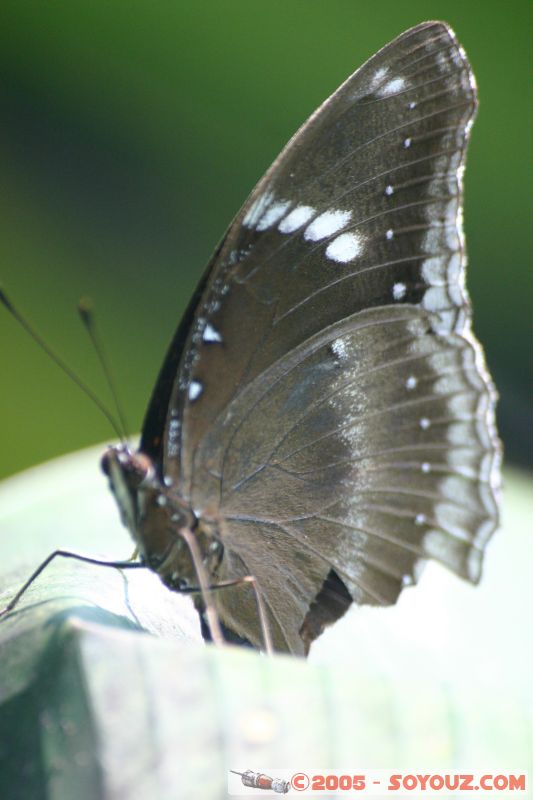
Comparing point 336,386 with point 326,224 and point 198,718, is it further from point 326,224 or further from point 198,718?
point 198,718

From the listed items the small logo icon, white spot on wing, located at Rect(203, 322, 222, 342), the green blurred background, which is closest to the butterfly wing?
white spot on wing, located at Rect(203, 322, 222, 342)

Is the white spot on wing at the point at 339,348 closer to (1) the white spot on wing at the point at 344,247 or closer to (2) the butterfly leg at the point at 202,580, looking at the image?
(1) the white spot on wing at the point at 344,247

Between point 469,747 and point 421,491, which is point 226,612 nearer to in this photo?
point 421,491

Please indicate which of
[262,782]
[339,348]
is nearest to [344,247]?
[339,348]

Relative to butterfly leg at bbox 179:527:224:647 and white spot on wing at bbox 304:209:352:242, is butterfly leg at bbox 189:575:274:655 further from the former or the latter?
white spot on wing at bbox 304:209:352:242

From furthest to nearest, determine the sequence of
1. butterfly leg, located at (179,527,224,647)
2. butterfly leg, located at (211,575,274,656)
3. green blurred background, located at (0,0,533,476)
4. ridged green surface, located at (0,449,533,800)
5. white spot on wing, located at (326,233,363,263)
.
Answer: green blurred background, located at (0,0,533,476), white spot on wing, located at (326,233,363,263), butterfly leg, located at (211,575,274,656), butterfly leg, located at (179,527,224,647), ridged green surface, located at (0,449,533,800)

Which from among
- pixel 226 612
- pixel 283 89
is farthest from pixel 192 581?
pixel 283 89
